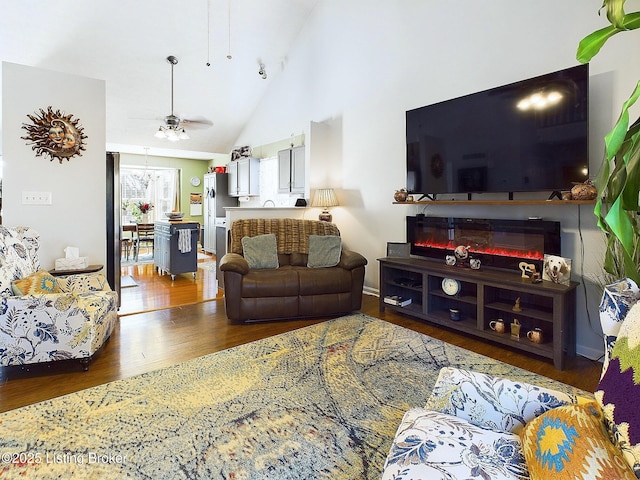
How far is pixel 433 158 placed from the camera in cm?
367

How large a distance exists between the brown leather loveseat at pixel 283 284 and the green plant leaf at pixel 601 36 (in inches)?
105

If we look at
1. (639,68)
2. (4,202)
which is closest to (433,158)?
(639,68)

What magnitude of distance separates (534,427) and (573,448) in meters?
0.17

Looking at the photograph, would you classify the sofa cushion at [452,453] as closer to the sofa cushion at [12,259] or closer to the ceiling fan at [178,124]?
the sofa cushion at [12,259]

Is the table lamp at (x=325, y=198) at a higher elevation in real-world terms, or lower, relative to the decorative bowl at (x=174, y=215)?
higher

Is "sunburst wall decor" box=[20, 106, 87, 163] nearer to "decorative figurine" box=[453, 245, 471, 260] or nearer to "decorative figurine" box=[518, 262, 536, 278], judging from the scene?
"decorative figurine" box=[453, 245, 471, 260]

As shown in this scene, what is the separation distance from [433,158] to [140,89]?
4781 mm

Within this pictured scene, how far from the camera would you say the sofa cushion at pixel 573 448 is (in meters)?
0.83

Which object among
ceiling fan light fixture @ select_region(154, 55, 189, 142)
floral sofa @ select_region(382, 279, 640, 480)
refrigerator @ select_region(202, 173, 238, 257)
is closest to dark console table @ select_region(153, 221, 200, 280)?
ceiling fan light fixture @ select_region(154, 55, 189, 142)

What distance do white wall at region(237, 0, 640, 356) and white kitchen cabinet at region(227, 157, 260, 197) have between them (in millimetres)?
672

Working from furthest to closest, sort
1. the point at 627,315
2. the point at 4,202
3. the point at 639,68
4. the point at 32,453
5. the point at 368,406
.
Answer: the point at 4,202 < the point at 639,68 < the point at 368,406 < the point at 32,453 < the point at 627,315

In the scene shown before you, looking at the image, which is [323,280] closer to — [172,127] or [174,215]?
[172,127]

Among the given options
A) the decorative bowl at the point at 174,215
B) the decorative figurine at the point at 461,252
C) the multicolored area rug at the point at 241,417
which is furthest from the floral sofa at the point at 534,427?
the decorative bowl at the point at 174,215

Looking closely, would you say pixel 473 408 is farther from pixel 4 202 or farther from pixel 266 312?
pixel 4 202
